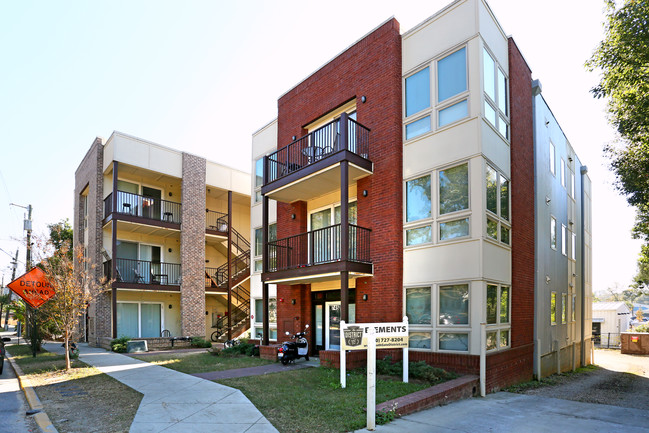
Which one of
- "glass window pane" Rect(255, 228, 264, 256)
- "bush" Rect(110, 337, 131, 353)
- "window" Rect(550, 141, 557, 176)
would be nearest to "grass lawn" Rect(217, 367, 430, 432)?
"glass window pane" Rect(255, 228, 264, 256)

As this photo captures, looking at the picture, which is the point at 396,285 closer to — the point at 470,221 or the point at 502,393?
the point at 470,221

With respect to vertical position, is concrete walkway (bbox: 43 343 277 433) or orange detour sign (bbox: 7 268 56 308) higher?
orange detour sign (bbox: 7 268 56 308)

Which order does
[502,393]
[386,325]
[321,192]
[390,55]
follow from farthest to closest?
[321,192]
[390,55]
[502,393]
[386,325]

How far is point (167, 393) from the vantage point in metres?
9.10

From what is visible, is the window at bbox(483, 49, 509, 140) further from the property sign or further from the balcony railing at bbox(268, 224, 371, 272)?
the property sign

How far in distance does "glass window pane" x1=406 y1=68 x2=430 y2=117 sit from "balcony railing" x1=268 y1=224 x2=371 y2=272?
3.75 m

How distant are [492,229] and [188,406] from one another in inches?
323

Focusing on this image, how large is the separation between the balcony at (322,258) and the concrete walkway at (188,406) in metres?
4.14

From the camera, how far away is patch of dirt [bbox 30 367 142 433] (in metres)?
7.22

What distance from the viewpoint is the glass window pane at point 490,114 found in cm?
1160

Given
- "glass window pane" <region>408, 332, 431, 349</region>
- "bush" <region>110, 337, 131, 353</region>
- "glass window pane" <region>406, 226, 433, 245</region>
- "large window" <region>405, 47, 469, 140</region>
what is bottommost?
"bush" <region>110, 337, 131, 353</region>

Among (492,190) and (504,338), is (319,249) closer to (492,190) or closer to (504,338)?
(492,190)

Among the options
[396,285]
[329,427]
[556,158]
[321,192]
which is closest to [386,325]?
[329,427]

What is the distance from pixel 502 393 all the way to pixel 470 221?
414cm
